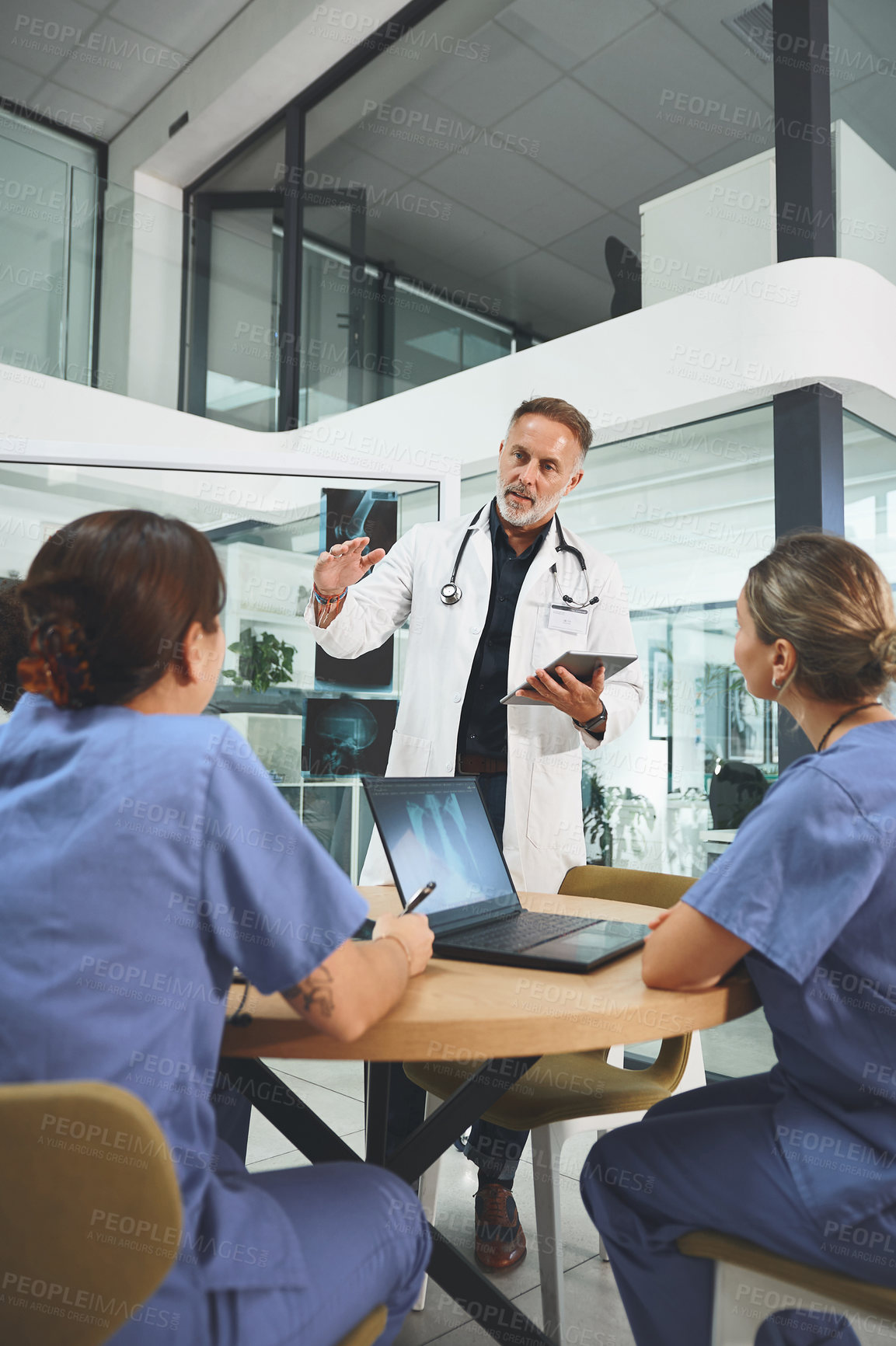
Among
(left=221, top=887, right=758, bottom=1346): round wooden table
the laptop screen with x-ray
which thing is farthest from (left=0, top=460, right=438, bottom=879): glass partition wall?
(left=221, top=887, right=758, bottom=1346): round wooden table

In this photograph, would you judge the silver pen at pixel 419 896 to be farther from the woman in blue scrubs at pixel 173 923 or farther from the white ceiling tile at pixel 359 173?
the white ceiling tile at pixel 359 173

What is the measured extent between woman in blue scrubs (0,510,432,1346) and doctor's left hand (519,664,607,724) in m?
Answer: 0.99

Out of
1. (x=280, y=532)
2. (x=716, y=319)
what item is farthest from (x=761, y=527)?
(x=280, y=532)

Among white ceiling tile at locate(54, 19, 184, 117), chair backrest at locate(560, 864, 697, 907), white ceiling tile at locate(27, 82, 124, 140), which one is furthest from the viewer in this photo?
white ceiling tile at locate(27, 82, 124, 140)

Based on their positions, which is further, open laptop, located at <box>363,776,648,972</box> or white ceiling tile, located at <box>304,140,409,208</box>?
white ceiling tile, located at <box>304,140,409,208</box>

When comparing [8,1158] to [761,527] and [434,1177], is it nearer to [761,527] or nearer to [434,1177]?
[434,1177]

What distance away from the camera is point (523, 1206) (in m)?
2.46

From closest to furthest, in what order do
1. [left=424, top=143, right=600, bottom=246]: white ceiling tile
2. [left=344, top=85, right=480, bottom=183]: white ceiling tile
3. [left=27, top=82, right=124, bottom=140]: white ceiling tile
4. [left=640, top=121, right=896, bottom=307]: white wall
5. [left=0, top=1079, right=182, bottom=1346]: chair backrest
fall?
[left=0, top=1079, right=182, bottom=1346]: chair backrest < [left=640, top=121, right=896, bottom=307]: white wall < [left=424, top=143, right=600, bottom=246]: white ceiling tile < [left=344, top=85, right=480, bottom=183]: white ceiling tile < [left=27, top=82, right=124, bottom=140]: white ceiling tile

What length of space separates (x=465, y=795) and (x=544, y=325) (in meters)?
3.50

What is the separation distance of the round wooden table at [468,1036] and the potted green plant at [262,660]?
2090 mm

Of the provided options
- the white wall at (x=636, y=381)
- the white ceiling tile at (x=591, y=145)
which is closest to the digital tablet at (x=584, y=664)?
the white wall at (x=636, y=381)

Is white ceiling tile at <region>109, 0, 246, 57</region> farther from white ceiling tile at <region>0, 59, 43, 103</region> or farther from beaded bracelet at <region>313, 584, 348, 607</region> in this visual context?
beaded bracelet at <region>313, 584, 348, 607</region>

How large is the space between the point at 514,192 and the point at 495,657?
3544 millimetres

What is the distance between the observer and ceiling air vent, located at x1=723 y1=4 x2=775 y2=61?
11.9ft
